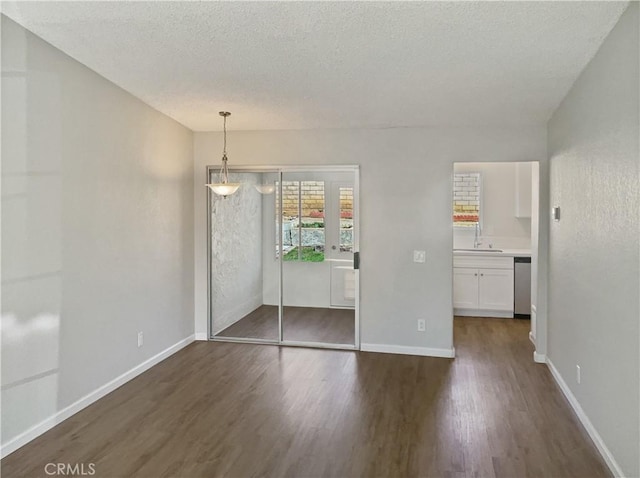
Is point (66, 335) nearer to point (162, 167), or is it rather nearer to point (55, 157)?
point (55, 157)

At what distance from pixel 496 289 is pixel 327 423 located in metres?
4.01

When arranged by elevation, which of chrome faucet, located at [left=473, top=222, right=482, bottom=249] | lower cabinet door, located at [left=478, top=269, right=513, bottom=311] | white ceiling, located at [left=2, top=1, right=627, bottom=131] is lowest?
lower cabinet door, located at [left=478, top=269, right=513, bottom=311]

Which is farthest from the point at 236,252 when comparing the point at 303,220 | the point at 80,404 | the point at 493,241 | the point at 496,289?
the point at 493,241

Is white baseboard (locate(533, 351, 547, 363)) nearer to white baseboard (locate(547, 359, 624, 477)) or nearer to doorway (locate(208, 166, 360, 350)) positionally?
white baseboard (locate(547, 359, 624, 477))

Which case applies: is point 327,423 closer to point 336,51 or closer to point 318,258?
point 318,258

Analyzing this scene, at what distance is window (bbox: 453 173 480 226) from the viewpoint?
695 cm

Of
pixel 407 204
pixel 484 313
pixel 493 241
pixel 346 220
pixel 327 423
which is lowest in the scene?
pixel 327 423

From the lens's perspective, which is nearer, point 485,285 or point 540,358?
point 540,358

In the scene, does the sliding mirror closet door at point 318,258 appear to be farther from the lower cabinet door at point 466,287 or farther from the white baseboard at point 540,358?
the lower cabinet door at point 466,287

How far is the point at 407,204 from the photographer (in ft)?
15.9

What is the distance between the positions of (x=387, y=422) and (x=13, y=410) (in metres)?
2.40

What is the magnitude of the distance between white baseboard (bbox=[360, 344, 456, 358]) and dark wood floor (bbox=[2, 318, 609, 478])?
5.7 inches

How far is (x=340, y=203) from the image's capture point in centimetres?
507

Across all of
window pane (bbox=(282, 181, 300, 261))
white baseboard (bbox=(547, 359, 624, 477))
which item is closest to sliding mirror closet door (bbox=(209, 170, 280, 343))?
window pane (bbox=(282, 181, 300, 261))
